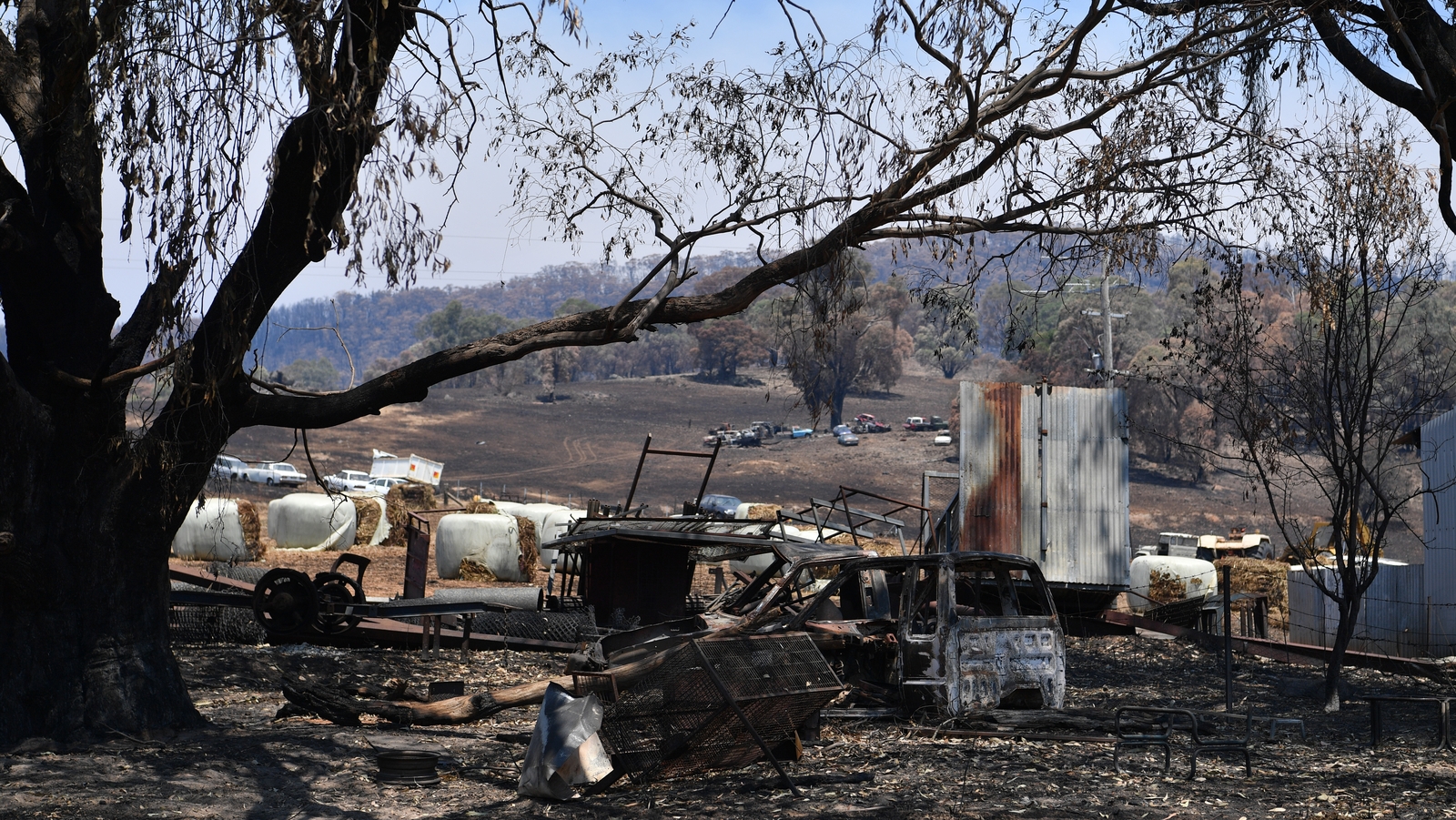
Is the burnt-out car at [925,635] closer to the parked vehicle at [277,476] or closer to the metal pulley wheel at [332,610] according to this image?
the metal pulley wheel at [332,610]

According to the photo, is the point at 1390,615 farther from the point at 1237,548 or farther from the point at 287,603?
the point at 1237,548

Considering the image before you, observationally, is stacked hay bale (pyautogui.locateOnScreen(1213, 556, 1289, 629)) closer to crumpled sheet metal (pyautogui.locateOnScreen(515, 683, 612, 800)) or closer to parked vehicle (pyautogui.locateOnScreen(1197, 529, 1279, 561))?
parked vehicle (pyautogui.locateOnScreen(1197, 529, 1279, 561))

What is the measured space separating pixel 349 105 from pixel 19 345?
340 centimetres

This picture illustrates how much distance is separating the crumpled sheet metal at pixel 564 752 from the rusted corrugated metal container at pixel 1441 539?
43.4ft

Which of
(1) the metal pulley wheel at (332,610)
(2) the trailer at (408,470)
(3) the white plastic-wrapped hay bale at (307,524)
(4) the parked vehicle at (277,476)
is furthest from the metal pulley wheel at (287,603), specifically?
(4) the parked vehicle at (277,476)

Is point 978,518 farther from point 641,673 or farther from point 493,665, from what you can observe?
point 641,673

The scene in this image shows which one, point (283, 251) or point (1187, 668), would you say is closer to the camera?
point (283, 251)

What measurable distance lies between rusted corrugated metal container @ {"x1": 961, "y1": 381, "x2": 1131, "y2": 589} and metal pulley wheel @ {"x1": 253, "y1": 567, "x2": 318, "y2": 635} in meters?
9.64

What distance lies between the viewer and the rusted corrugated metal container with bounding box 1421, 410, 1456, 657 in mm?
16172

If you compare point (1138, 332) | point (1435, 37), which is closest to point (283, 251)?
point (1435, 37)

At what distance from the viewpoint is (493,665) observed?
14.3 meters

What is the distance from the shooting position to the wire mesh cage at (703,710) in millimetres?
7797

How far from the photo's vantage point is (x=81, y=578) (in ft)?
28.7

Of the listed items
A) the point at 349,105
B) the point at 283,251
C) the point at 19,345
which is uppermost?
the point at 349,105
